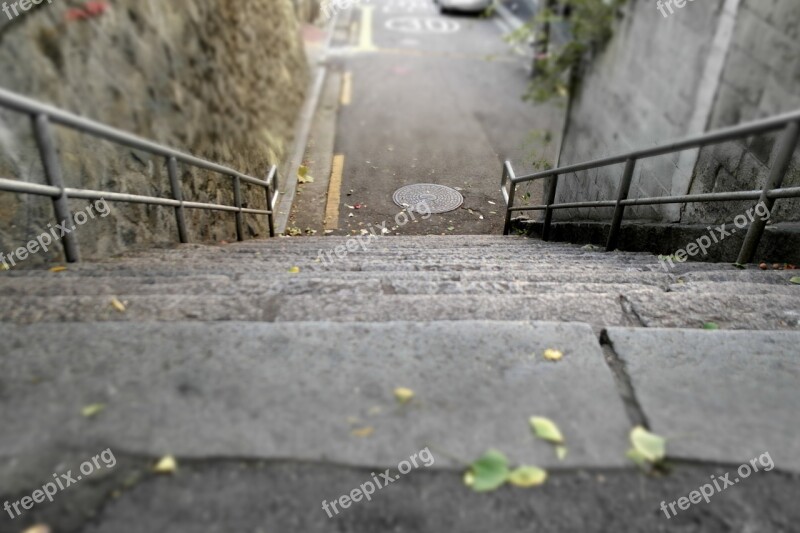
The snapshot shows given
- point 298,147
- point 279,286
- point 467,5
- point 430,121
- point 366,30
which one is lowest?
point 298,147

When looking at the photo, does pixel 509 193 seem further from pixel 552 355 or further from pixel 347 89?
pixel 347 89

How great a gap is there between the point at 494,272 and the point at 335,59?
13284 mm

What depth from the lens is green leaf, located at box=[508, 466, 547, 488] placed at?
65.1 inches

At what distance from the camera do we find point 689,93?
6.02 meters

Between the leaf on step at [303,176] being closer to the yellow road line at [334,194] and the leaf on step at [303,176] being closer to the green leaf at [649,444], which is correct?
the yellow road line at [334,194]

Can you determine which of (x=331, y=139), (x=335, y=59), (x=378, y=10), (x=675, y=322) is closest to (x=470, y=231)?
(x=331, y=139)

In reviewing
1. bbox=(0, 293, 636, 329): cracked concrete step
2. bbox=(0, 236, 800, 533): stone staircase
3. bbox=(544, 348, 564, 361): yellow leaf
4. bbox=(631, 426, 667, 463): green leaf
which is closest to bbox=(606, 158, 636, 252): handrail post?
bbox=(0, 236, 800, 533): stone staircase

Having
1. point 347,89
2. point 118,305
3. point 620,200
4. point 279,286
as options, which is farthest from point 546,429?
point 347,89

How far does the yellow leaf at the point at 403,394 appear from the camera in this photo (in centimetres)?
193

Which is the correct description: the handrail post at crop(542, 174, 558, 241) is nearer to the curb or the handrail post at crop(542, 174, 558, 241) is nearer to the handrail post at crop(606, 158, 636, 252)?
the handrail post at crop(606, 158, 636, 252)

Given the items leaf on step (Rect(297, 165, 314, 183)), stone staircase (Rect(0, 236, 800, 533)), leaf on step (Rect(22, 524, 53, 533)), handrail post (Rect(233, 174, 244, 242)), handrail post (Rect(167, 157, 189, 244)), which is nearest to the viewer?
leaf on step (Rect(22, 524, 53, 533))

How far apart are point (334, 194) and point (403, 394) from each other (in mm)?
7554

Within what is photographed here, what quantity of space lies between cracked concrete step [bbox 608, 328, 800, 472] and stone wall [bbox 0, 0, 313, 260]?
12.1 ft

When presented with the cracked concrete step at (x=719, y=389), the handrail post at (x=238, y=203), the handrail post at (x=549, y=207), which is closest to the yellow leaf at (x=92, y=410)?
the cracked concrete step at (x=719, y=389)
